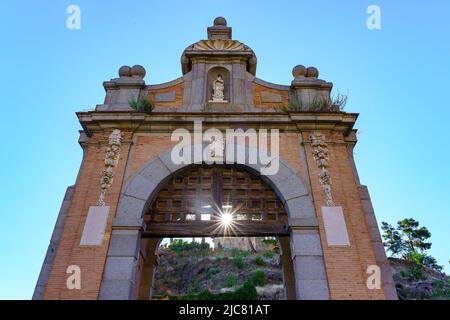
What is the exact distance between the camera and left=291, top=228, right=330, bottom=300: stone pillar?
6379 millimetres

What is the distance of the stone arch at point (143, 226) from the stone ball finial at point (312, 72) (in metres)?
3.29

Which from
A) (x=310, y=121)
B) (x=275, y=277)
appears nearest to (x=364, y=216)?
(x=310, y=121)

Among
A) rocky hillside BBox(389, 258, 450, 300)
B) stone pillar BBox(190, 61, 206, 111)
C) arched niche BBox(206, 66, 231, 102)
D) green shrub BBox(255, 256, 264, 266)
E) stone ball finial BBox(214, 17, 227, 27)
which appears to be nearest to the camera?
stone pillar BBox(190, 61, 206, 111)

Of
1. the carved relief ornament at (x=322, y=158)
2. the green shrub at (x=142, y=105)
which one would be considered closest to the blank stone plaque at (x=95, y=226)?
the green shrub at (x=142, y=105)

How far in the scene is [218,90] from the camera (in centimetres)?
977

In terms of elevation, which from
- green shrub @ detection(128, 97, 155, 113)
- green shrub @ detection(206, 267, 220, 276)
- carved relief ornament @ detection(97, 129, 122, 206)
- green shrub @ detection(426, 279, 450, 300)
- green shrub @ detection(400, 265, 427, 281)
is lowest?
carved relief ornament @ detection(97, 129, 122, 206)

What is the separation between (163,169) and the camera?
8070 mm

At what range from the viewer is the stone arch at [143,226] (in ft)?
21.3

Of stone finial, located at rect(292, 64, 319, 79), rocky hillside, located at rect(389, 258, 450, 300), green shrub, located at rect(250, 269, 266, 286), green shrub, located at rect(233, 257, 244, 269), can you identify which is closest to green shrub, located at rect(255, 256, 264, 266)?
green shrub, located at rect(233, 257, 244, 269)

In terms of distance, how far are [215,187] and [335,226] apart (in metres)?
2.74

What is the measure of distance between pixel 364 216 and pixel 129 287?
4981mm

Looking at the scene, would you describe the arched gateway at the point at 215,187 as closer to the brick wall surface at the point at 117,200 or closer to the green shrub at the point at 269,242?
the brick wall surface at the point at 117,200

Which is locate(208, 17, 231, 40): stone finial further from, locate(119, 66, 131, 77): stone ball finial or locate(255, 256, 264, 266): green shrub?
locate(255, 256, 264, 266): green shrub

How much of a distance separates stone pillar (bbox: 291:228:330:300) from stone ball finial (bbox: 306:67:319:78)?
4.87 meters
